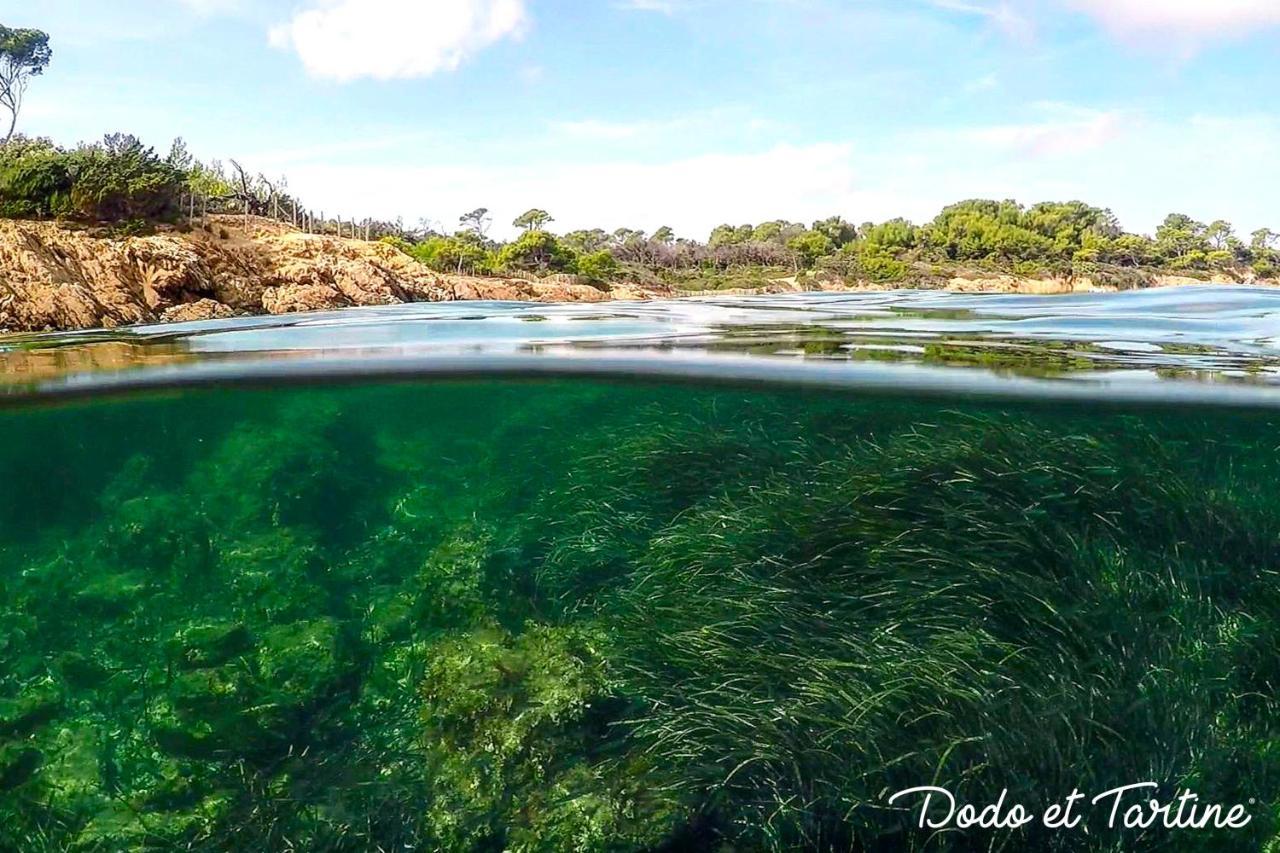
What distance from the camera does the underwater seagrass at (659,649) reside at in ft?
17.8

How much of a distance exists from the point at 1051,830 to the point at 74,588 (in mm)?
9238

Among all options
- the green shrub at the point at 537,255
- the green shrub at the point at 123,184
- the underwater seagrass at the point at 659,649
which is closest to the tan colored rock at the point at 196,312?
the green shrub at the point at 123,184

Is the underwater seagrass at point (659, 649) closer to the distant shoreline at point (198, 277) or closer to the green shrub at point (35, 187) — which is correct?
the distant shoreline at point (198, 277)

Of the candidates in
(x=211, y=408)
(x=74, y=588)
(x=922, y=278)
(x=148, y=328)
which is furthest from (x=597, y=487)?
(x=922, y=278)

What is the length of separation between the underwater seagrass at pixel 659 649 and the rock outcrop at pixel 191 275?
13.3 feet

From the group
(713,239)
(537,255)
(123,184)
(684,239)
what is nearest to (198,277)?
(123,184)

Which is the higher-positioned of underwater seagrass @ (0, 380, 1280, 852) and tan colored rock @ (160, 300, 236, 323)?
tan colored rock @ (160, 300, 236, 323)

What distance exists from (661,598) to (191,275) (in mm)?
13141

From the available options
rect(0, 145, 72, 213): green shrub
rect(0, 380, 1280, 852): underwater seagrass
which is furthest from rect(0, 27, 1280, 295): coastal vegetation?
rect(0, 380, 1280, 852): underwater seagrass

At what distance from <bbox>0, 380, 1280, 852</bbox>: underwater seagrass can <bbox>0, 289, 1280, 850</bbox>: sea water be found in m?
0.03

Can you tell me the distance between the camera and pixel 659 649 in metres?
6.68

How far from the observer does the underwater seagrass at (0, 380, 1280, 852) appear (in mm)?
5426

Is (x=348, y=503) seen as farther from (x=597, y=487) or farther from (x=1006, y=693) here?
(x=1006, y=693)

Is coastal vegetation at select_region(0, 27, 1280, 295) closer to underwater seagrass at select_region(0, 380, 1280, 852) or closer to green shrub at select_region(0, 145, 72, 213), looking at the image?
green shrub at select_region(0, 145, 72, 213)
